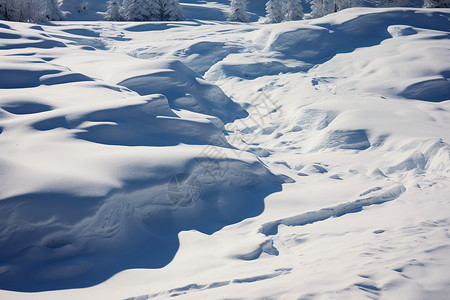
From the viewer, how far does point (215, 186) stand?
4.47m

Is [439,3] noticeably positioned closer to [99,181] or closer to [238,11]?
→ [238,11]

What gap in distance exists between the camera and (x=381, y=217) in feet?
12.9

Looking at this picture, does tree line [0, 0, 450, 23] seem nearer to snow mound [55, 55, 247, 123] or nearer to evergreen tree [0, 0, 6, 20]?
evergreen tree [0, 0, 6, 20]

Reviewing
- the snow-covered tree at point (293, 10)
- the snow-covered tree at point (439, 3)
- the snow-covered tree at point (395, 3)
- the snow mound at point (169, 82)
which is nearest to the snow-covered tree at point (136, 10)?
the snow-covered tree at point (293, 10)

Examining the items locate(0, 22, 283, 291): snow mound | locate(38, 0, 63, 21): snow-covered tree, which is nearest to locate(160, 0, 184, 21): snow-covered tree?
locate(38, 0, 63, 21): snow-covered tree

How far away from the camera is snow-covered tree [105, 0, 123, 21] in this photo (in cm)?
1999

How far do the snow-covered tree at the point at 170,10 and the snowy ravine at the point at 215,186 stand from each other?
470 inches

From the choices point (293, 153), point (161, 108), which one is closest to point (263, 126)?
point (293, 153)

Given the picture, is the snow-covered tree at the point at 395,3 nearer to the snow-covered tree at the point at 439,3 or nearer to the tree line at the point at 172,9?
the tree line at the point at 172,9

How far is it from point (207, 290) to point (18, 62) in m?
6.58

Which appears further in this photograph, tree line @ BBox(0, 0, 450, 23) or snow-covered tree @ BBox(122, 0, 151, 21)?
snow-covered tree @ BBox(122, 0, 151, 21)

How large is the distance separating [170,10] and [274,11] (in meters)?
5.78

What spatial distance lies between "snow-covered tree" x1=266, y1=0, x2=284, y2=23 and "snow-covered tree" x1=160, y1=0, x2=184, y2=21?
497 centimetres

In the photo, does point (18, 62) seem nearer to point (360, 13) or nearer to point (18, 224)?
point (18, 224)
